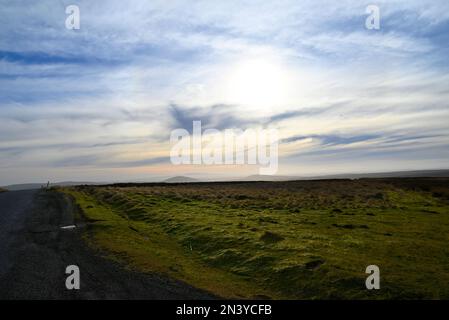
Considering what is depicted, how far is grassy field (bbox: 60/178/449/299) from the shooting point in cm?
1427

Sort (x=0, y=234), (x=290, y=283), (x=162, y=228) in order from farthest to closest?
(x=162, y=228), (x=0, y=234), (x=290, y=283)

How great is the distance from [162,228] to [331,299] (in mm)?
17207

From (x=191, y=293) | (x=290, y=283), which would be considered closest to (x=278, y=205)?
(x=290, y=283)

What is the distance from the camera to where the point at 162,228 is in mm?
28078

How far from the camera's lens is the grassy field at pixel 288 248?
14273 millimetres

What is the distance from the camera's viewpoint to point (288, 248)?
19.6 m
